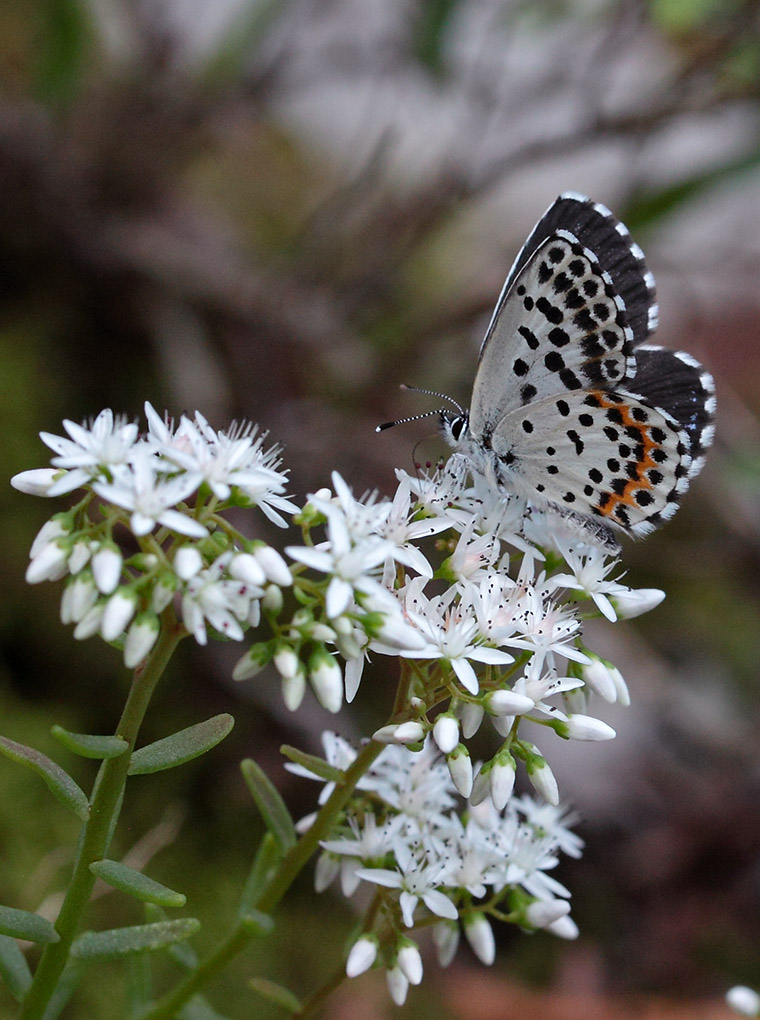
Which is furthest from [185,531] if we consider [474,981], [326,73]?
[326,73]

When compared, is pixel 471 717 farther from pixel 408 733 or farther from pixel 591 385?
pixel 591 385

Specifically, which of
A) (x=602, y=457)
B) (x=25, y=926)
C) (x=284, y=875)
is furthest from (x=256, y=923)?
(x=602, y=457)

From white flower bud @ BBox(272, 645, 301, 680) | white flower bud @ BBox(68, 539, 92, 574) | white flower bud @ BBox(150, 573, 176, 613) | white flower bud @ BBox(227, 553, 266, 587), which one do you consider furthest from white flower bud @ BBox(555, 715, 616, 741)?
white flower bud @ BBox(68, 539, 92, 574)

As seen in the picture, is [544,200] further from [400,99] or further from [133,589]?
[133,589]

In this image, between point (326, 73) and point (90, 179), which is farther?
point (326, 73)

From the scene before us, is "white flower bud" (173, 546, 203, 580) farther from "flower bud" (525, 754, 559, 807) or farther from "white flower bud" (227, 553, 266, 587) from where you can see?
"flower bud" (525, 754, 559, 807)

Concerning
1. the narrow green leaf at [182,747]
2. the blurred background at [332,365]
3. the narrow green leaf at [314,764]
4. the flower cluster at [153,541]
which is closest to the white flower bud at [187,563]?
the flower cluster at [153,541]

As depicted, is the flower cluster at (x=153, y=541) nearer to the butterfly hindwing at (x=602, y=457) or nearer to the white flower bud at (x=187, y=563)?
the white flower bud at (x=187, y=563)
